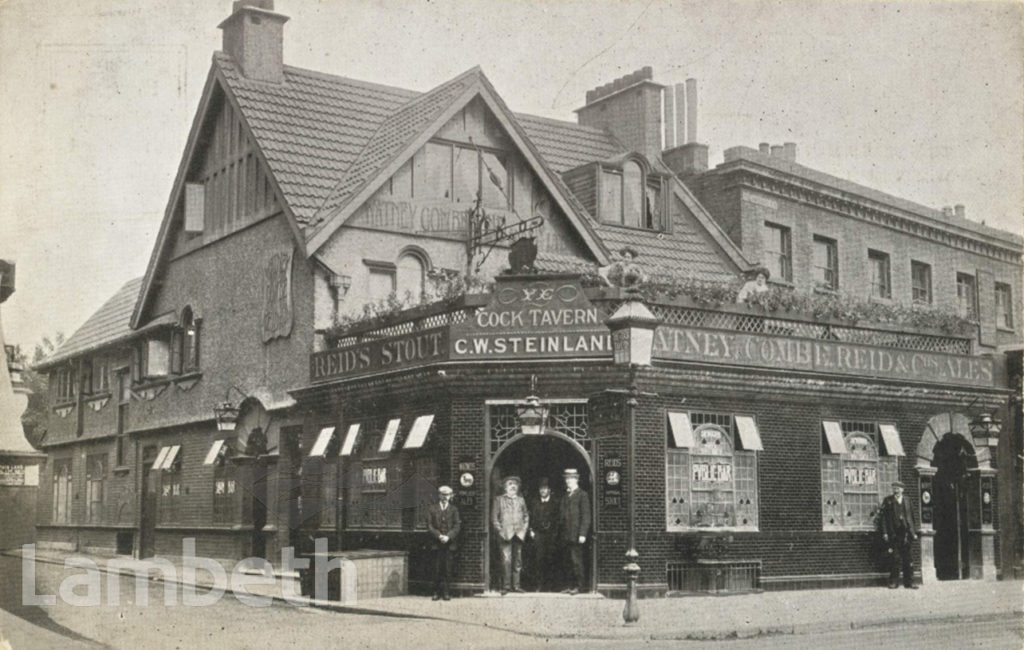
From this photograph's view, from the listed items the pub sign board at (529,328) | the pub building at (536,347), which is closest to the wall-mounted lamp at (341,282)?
the pub building at (536,347)

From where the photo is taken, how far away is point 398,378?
2252 cm

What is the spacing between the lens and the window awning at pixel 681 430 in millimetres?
21344

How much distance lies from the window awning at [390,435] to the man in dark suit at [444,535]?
192cm

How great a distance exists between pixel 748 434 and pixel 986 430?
5.45 m

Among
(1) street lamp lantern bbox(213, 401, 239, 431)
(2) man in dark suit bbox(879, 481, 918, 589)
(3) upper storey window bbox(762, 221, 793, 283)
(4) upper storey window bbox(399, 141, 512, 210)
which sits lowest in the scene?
(2) man in dark suit bbox(879, 481, 918, 589)

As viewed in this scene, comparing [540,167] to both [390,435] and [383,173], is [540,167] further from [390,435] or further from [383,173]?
[390,435]

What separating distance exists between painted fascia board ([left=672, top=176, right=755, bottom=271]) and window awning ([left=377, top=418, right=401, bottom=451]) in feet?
37.2

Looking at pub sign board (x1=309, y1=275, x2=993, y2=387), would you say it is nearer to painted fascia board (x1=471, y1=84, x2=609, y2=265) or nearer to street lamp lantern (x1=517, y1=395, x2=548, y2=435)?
street lamp lantern (x1=517, y1=395, x2=548, y2=435)

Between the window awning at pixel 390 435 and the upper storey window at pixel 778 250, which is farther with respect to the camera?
the upper storey window at pixel 778 250

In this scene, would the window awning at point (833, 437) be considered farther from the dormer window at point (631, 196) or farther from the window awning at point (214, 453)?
the window awning at point (214, 453)

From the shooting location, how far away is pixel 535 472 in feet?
72.0

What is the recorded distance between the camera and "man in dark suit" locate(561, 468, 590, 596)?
20.7 m

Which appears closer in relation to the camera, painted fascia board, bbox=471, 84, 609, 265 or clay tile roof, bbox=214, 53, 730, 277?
clay tile roof, bbox=214, 53, 730, 277

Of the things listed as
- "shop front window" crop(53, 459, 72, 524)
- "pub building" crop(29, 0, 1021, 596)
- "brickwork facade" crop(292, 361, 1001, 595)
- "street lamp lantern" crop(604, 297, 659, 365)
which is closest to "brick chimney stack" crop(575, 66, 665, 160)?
"pub building" crop(29, 0, 1021, 596)
